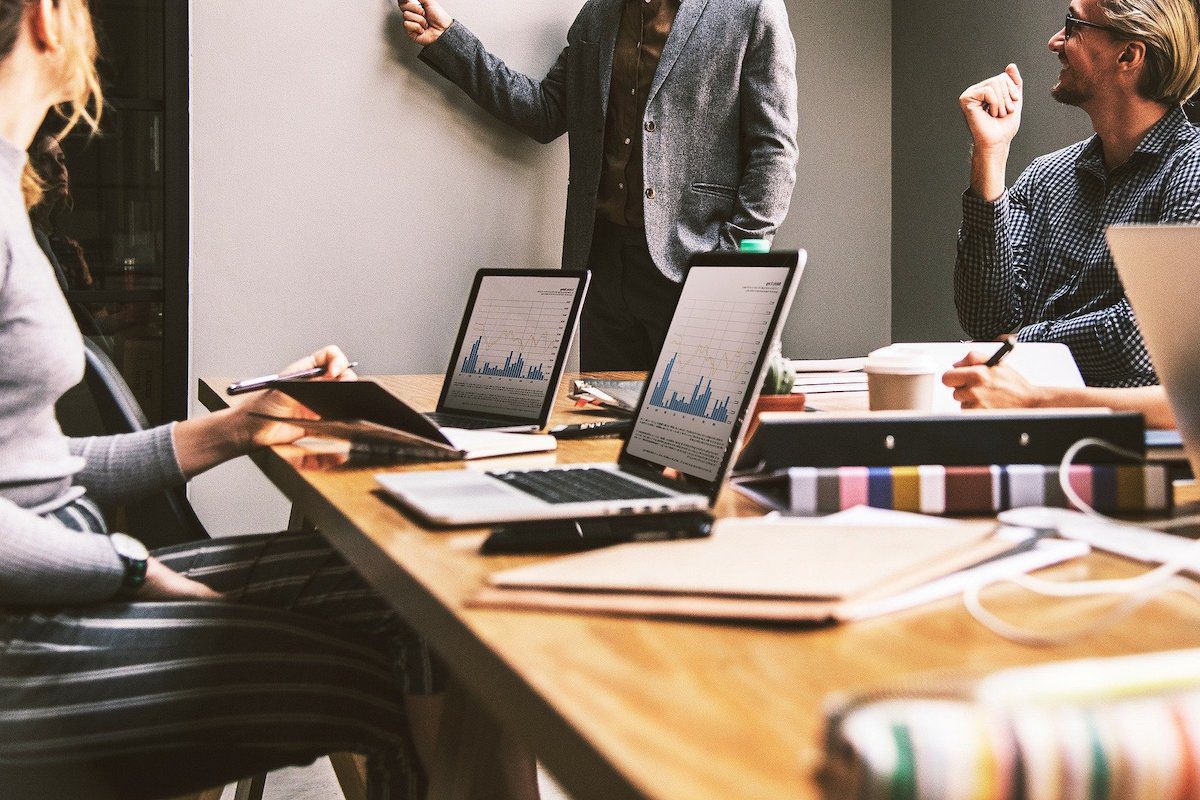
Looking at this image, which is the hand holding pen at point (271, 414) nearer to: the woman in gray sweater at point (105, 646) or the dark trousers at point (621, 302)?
the woman in gray sweater at point (105, 646)

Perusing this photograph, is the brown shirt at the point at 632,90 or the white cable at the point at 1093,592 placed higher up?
the brown shirt at the point at 632,90

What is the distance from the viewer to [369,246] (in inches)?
120

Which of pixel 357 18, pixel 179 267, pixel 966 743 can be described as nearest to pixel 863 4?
pixel 357 18

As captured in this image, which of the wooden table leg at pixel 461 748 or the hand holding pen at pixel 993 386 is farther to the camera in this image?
the hand holding pen at pixel 993 386

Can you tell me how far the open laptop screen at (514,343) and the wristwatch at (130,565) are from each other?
1.86 ft

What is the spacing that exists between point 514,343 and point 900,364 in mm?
603

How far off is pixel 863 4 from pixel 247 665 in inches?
138

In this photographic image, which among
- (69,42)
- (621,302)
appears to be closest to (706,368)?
(69,42)

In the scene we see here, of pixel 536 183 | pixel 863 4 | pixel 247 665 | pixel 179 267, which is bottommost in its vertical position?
pixel 247 665

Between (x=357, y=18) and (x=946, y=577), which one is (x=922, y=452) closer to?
(x=946, y=577)

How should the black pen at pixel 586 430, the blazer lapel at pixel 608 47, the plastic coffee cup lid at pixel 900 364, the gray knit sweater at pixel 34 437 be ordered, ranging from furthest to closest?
the blazer lapel at pixel 608 47 < the black pen at pixel 586 430 < the plastic coffee cup lid at pixel 900 364 < the gray knit sweater at pixel 34 437

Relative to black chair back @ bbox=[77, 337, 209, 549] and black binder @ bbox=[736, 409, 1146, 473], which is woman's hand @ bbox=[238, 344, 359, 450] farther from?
black binder @ bbox=[736, 409, 1146, 473]

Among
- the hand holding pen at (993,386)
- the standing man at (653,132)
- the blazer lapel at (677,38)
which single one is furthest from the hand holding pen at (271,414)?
the blazer lapel at (677,38)

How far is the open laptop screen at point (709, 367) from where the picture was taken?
94 cm
